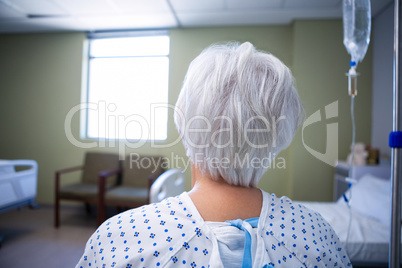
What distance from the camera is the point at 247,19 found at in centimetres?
225

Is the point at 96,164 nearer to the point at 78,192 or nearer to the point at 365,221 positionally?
the point at 78,192

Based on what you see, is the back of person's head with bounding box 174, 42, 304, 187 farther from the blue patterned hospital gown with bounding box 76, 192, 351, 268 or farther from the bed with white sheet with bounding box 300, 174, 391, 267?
the bed with white sheet with bounding box 300, 174, 391, 267

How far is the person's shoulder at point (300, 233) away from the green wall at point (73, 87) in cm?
164

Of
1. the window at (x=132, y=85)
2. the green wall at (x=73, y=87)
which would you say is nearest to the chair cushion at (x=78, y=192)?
the green wall at (x=73, y=87)

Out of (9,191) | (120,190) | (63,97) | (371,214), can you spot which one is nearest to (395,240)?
(371,214)

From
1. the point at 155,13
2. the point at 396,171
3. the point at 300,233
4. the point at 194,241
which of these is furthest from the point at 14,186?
the point at 396,171

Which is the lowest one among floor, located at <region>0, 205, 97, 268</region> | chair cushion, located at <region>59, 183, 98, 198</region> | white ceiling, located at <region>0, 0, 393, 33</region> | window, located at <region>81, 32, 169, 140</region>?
floor, located at <region>0, 205, 97, 268</region>

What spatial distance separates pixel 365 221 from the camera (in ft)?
4.47

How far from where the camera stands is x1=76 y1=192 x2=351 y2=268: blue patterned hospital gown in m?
0.44

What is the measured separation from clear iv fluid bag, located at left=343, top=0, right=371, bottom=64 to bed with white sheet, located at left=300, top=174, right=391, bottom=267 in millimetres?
628

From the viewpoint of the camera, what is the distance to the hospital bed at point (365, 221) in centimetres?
116

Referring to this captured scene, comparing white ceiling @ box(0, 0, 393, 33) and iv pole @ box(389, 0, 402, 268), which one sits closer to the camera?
iv pole @ box(389, 0, 402, 268)

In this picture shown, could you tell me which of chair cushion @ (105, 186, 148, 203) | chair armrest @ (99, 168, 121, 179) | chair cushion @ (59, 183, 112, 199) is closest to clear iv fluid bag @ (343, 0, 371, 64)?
chair cushion @ (105, 186, 148, 203)

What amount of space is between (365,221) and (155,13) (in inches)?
93.1
